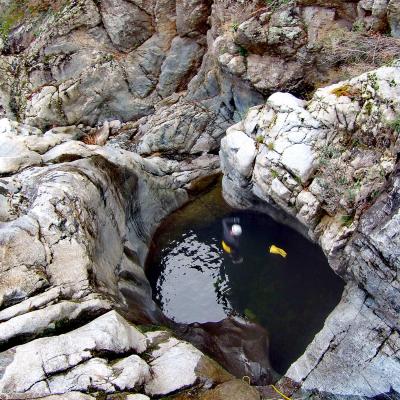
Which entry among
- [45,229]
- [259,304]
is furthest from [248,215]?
[45,229]

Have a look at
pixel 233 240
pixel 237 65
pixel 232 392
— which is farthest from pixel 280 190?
pixel 237 65

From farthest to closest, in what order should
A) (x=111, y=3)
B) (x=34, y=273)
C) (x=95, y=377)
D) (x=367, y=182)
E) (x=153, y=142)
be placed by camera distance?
1. (x=111, y=3)
2. (x=153, y=142)
3. (x=367, y=182)
4. (x=34, y=273)
5. (x=95, y=377)

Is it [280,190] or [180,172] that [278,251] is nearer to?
[280,190]

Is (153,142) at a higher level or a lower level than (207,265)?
higher

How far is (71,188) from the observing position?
421 inches

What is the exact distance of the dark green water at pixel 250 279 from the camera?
11188mm

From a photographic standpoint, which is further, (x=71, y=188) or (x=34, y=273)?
(x=71, y=188)

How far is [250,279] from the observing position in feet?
41.8

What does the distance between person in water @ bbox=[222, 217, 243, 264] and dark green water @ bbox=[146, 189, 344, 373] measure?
0.56ft

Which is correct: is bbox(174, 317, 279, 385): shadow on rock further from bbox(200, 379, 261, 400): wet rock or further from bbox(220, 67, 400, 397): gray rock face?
bbox(200, 379, 261, 400): wet rock

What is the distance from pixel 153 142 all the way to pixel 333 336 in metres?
11.1

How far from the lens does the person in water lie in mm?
12961

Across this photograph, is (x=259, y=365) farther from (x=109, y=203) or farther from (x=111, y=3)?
(x=111, y=3)

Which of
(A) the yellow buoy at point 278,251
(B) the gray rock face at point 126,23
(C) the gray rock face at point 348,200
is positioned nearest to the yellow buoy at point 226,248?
(A) the yellow buoy at point 278,251
